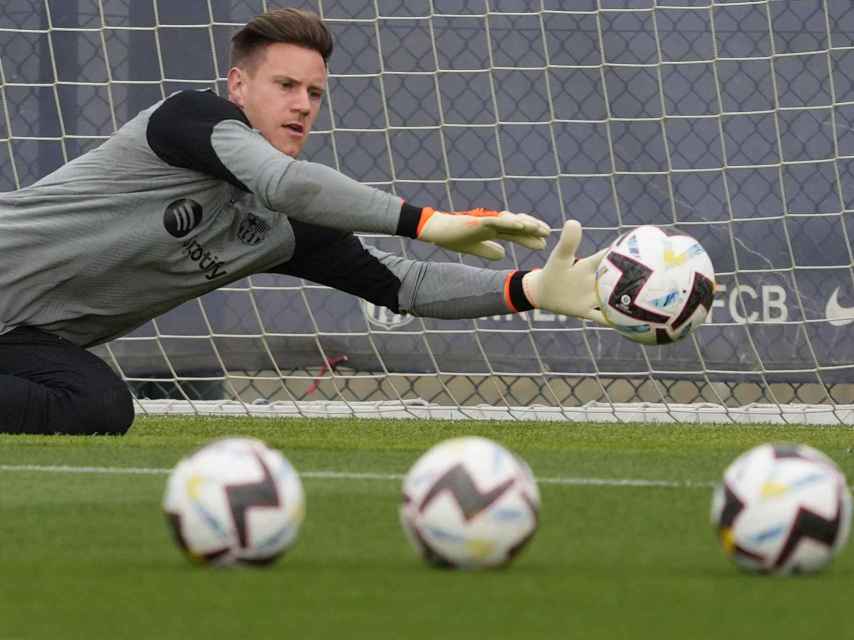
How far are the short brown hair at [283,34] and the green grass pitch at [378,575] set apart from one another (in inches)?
58.9

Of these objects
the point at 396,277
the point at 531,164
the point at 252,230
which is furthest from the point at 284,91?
the point at 531,164

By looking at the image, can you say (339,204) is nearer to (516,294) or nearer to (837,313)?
(516,294)

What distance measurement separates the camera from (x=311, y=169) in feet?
18.8

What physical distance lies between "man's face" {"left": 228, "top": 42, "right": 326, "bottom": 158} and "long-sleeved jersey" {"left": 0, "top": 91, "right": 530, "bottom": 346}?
0.76 feet

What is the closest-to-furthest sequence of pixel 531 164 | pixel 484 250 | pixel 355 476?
pixel 355 476
pixel 484 250
pixel 531 164

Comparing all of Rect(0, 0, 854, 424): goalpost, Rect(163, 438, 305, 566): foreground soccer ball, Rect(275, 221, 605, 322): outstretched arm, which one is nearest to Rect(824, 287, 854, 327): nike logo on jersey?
Rect(0, 0, 854, 424): goalpost

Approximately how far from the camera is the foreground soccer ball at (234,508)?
3441 mm

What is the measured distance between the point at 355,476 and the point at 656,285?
1.08 metres

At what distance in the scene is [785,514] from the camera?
3.39m

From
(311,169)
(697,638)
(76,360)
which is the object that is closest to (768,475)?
(697,638)

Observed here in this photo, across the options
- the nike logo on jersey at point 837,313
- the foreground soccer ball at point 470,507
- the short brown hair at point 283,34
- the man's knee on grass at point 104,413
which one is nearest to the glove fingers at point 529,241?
the short brown hair at point 283,34

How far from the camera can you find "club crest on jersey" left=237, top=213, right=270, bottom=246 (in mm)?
6598

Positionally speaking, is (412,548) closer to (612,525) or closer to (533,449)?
(612,525)

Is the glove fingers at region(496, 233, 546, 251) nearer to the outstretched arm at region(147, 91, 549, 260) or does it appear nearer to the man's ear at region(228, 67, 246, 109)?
the outstretched arm at region(147, 91, 549, 260)
